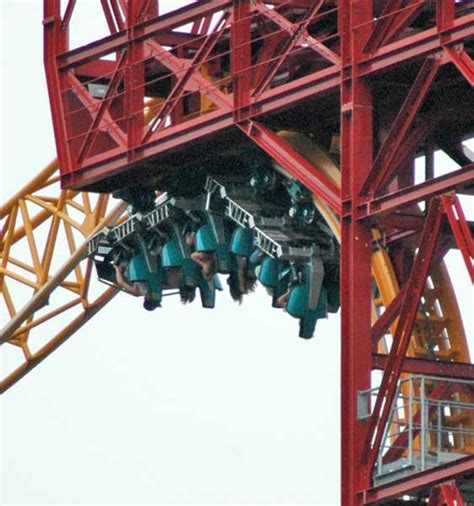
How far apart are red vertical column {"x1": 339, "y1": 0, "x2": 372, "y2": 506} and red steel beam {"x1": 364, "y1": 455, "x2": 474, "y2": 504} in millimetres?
340

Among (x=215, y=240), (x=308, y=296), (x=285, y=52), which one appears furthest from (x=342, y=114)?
(x=215, y=240)

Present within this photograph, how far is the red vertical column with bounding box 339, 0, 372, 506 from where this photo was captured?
52500 millimetres

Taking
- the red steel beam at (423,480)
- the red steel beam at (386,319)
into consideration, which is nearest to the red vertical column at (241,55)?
the red steel beam at (386,319)

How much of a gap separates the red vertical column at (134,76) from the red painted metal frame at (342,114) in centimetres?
2

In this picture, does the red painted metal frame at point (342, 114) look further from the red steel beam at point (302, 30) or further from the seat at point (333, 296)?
the seat at point (333, 296)

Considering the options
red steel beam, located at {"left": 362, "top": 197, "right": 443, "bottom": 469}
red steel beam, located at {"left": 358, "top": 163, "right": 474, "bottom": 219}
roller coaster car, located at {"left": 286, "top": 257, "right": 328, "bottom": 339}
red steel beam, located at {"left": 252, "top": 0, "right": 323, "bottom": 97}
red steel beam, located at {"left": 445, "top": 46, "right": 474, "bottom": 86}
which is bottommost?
red steel beam, located at {"left": 362, "top": 197, "right": 443, "bottom": 469}

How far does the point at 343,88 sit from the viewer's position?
53.4 metres

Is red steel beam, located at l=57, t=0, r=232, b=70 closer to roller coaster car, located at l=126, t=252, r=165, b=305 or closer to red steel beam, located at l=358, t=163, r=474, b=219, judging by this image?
roller coaster car, located at l=126, t=252, r=165, b=305

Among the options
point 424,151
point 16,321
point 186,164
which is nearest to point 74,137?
point 186,164

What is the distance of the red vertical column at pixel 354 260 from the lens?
5250 cm

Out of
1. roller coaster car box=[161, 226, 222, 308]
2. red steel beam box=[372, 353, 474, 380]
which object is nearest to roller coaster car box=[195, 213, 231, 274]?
roller coaster car box=[161, 226, 222, 308]

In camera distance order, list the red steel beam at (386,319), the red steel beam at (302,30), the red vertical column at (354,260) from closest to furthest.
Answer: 1. the red vertical column at (354,260)
2. the red steel beam at (386,319)
3. the red steel beam at (302,30)

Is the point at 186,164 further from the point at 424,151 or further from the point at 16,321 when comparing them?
the point at 16,321

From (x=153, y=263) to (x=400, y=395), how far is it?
8770mm
